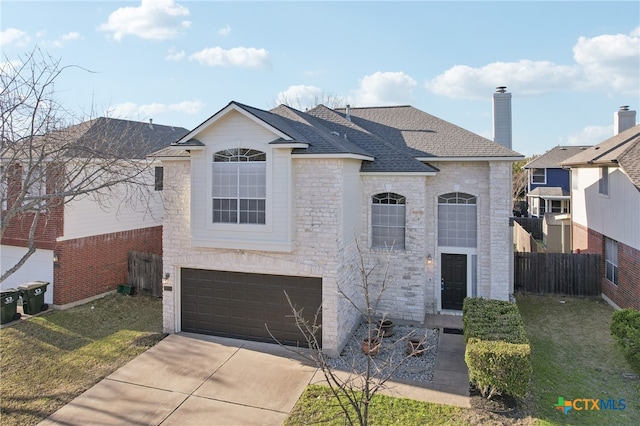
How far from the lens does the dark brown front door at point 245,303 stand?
11445mm

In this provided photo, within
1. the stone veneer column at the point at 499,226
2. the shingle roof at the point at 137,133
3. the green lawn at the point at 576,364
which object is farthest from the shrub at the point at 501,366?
the shingle roof at the point at 137,133

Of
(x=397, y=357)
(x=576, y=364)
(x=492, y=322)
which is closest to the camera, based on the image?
(x=492, y=322)

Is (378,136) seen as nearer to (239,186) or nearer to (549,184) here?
→ (239,186)

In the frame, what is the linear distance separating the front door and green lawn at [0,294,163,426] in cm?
916

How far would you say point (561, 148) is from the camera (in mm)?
40000

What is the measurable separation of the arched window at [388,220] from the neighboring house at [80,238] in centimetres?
819

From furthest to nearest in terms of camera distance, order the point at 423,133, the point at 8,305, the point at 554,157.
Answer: the point at 554,157, the point at 423,133, the point at 8,305

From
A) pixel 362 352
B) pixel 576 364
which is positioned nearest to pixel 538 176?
pixel 576 364

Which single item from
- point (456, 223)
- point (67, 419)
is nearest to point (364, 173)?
point (456, 223)

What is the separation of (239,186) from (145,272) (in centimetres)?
761

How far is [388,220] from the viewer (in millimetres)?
13805

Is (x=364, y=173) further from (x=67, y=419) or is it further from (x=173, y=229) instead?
(x=67, y=419)

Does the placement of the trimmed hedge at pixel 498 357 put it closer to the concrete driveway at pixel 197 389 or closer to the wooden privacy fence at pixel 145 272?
the concrete driveway at pixel 197 389

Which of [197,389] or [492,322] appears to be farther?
[492,322]
